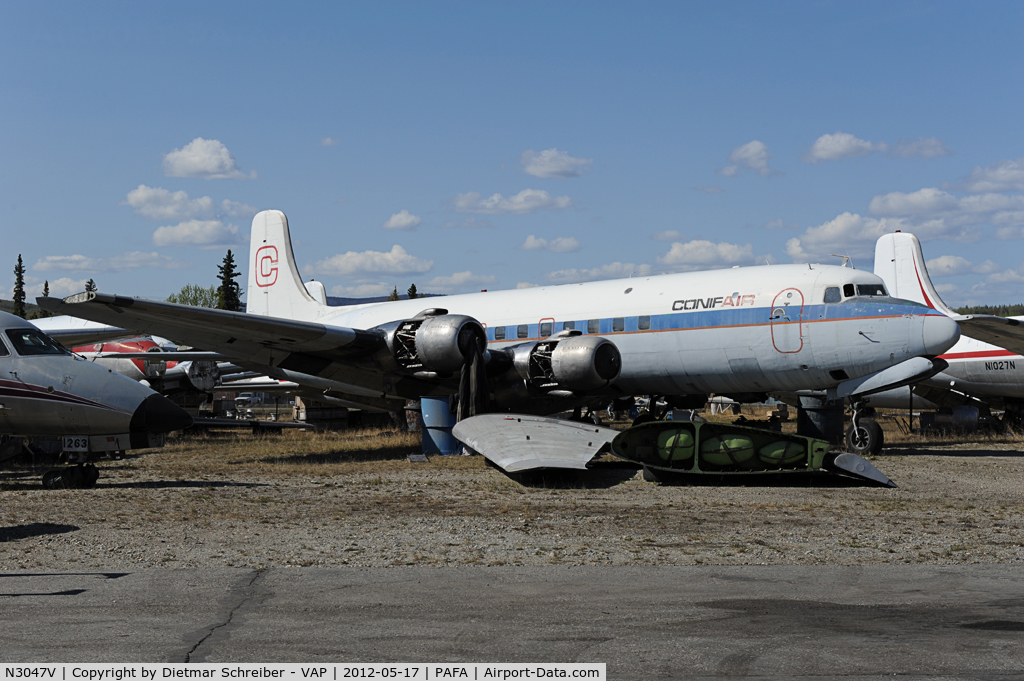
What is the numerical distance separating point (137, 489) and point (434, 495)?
473 centimetres

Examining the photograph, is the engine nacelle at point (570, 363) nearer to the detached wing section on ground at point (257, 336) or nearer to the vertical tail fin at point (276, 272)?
the detached wing section on ground at point (257, 336)

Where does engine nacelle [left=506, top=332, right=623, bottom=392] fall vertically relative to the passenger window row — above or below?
below

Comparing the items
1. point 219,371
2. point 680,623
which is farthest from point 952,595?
point 219,371

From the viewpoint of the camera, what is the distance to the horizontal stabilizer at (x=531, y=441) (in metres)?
14.0

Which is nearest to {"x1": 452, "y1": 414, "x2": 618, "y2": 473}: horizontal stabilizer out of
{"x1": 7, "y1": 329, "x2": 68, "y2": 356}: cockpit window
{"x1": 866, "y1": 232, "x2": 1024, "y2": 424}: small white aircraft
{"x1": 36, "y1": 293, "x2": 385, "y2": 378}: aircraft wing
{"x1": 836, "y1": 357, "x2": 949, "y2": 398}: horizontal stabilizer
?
{"x1": 36, "y1": 293, "x2": 385, "y2": 378}: aircraft wing

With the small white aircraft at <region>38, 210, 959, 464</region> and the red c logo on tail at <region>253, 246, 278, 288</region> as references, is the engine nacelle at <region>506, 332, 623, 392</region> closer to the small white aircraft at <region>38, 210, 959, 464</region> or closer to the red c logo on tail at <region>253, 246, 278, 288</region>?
the small white aircraft at <region>38, 210, 959, 464</region>

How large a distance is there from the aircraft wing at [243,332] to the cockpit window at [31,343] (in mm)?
2038

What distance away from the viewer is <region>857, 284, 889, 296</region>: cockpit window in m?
19.0

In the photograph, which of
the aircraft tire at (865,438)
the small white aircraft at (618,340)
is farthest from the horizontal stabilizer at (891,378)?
the aircraft tire at (865,438)

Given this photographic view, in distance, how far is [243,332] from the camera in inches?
803

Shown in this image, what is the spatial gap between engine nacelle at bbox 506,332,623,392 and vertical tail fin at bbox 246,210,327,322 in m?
9.11

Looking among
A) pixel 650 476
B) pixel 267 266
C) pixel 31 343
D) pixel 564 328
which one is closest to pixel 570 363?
pixel 564 328

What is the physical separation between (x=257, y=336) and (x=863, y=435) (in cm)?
1352

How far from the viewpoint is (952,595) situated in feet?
22.3
